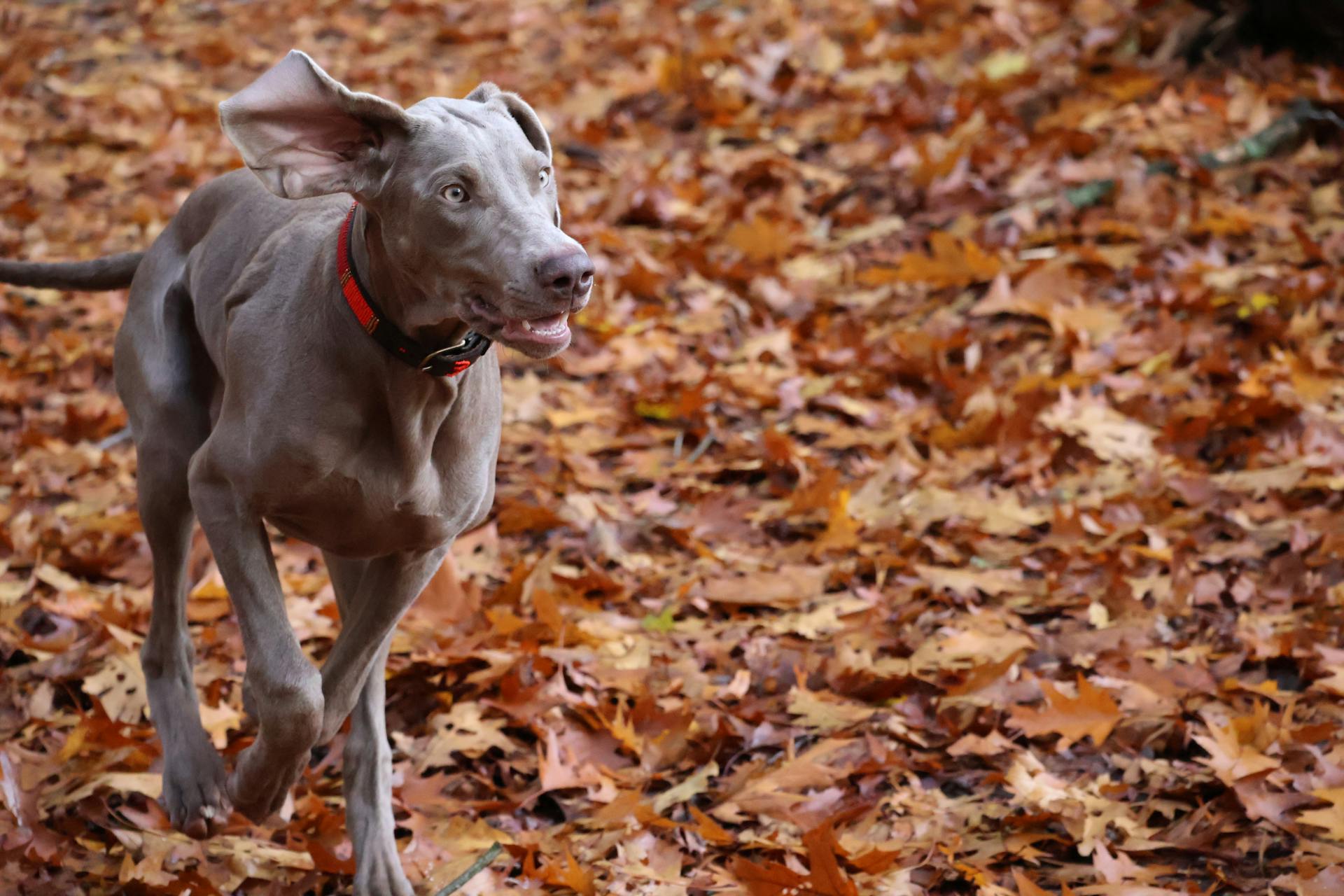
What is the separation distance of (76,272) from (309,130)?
172 cm

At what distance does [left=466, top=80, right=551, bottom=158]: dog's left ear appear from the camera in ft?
11.3

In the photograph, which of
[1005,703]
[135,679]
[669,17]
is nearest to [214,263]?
[135,679]

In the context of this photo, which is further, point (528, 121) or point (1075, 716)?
point (1075, 716)

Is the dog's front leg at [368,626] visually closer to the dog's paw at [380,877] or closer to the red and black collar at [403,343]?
the dog's paw at [380,877]

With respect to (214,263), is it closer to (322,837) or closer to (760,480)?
(322,837)

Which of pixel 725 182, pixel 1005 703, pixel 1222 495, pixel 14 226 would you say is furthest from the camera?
pixel 725 182

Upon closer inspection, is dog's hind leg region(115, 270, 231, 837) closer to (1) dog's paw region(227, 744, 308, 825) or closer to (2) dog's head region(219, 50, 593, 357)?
(1) dog's paw region(227, 744, 308, 825)

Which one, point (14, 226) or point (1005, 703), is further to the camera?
point (14, 226)

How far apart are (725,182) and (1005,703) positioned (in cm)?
513

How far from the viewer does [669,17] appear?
11289mm

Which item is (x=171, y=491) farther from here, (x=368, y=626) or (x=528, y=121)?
(x=528, y=121)

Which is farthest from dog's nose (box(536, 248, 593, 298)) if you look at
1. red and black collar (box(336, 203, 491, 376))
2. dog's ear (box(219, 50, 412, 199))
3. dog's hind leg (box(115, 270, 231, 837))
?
dog's hind leg (box(115, 270, 231, 837))

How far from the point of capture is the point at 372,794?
3.88 meters

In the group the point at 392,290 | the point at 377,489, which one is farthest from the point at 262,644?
the point at 392,290
